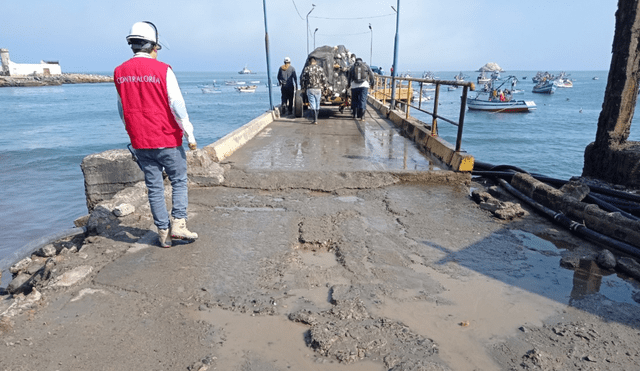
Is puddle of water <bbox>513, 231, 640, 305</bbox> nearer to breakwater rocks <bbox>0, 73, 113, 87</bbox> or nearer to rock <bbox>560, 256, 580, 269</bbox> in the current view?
rock <bbox>560, 256, 580, 269</bbox>

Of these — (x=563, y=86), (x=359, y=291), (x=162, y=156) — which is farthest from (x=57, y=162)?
(x=563, y=86)

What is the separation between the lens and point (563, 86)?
88.8m

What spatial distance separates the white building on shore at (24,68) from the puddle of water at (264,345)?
→ 111 meters

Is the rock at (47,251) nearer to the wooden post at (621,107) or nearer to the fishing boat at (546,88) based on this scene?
the wooden post at (621,107)

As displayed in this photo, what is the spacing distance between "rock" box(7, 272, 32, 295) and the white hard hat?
2562 millimetres

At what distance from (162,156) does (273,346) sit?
2.04 metres

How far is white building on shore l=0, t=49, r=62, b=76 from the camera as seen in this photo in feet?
284

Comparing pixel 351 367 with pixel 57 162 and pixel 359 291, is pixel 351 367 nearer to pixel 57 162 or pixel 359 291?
pixel 359 291

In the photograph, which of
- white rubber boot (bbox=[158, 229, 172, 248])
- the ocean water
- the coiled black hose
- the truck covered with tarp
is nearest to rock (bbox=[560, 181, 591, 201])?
the coiled black hose

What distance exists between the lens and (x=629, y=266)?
3184 millimetres

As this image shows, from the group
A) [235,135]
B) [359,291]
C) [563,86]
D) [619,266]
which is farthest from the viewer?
[563,86]

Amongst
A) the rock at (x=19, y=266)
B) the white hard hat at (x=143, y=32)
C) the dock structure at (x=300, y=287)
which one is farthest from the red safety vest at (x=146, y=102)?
the rock at (x=19, y=266)

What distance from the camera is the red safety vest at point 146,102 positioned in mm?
3242

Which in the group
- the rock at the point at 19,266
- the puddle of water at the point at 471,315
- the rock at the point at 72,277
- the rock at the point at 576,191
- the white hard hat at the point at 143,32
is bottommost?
the rock at the point at 19,266
